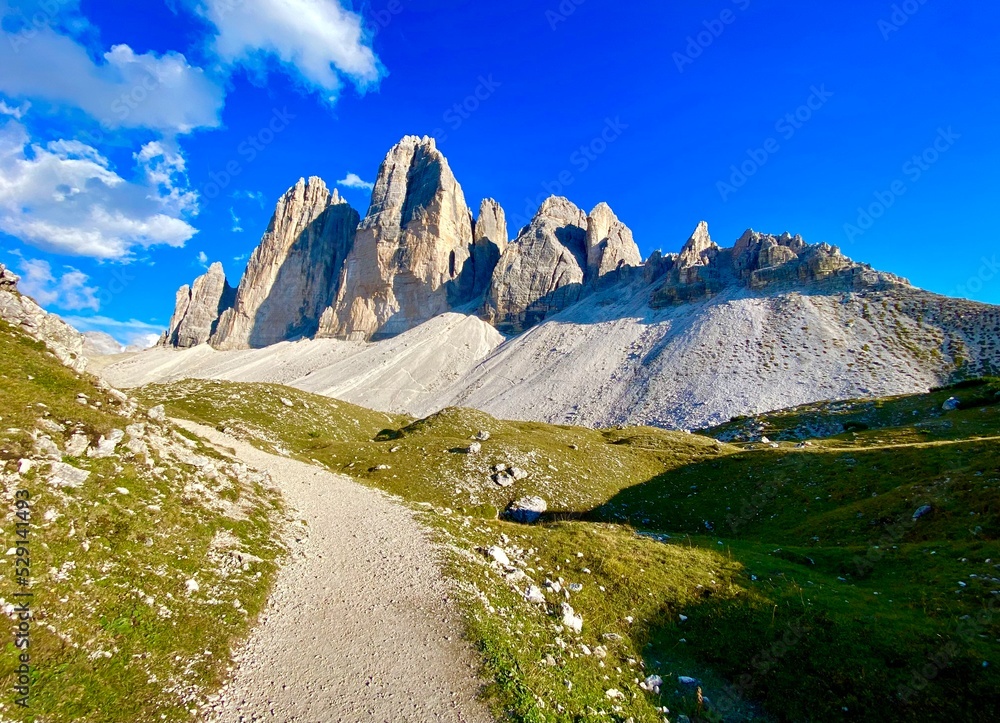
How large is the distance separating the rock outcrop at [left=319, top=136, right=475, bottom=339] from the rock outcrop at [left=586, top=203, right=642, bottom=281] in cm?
4908

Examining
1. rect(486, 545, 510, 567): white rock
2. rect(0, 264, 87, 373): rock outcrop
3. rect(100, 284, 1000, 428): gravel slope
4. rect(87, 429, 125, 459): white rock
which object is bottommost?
rect(486, 545, 510, 567): white rock

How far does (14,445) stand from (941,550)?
2800 cm

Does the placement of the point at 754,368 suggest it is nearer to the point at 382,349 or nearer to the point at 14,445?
the point at 14,445

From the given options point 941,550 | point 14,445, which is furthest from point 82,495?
point 941,550

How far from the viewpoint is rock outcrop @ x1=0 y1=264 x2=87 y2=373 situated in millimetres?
18688

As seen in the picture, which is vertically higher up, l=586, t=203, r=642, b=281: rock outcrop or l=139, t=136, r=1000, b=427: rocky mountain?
l=586, t=203, r=642, b=281: rock outcrop

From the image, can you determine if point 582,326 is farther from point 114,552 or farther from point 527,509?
point 114,552

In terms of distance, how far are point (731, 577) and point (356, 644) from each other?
11.8m

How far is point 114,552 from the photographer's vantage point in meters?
10.7

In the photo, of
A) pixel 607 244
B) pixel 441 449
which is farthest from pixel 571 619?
pixel 607 244

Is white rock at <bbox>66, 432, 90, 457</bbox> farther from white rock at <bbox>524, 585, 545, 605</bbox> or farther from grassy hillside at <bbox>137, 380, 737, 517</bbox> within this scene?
white rock at <bbox>524, 585, 545, 605</bbox>

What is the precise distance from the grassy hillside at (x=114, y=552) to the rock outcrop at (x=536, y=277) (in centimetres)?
14227

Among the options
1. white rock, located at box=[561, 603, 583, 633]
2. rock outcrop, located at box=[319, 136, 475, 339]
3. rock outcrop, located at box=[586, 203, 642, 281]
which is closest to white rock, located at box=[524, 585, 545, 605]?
white rock, located at box=[561, 603, 583, 633]

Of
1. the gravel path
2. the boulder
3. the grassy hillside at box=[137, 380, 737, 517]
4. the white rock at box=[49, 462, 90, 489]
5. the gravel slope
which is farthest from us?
the gravel slope
